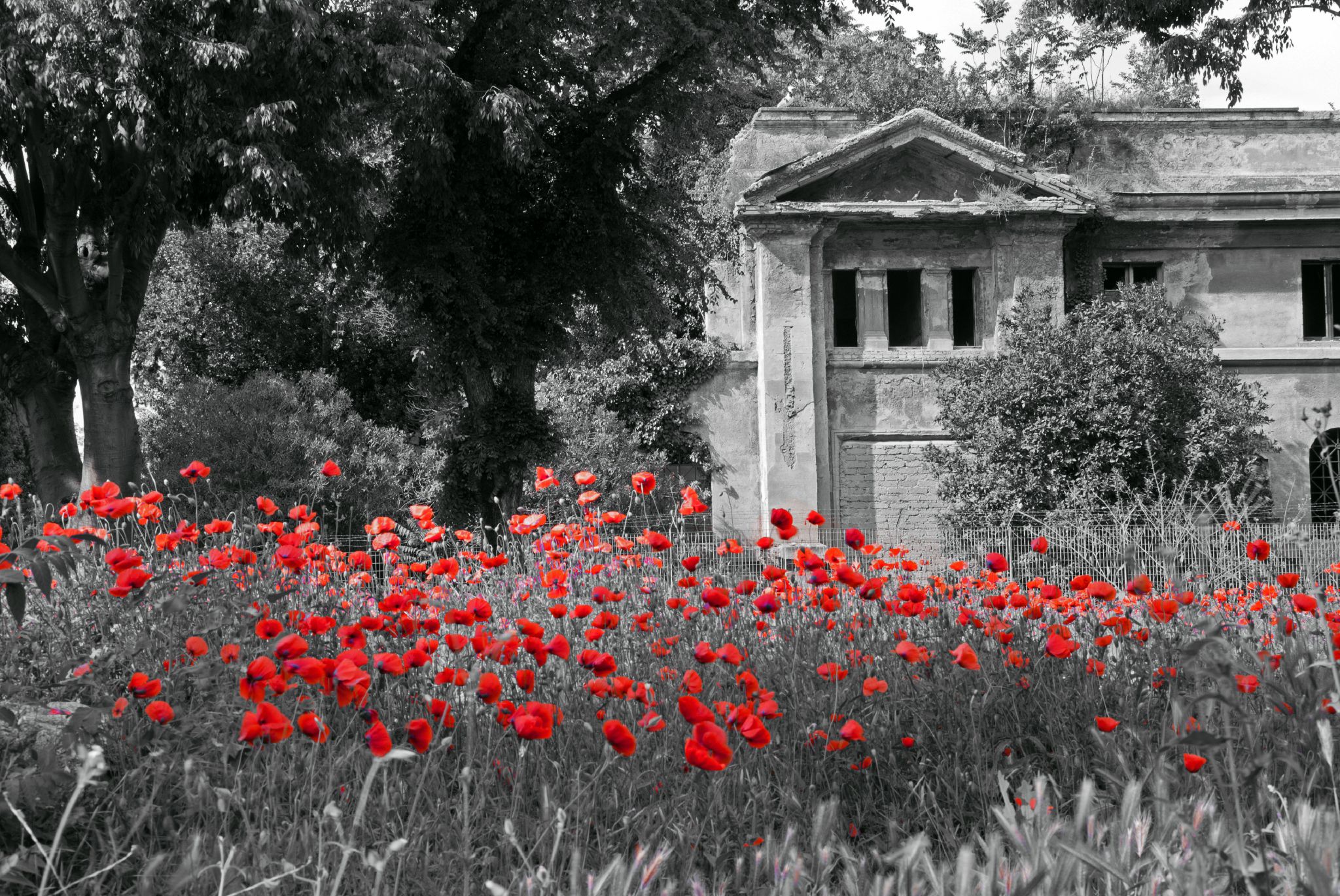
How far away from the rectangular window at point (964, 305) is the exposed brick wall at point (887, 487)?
221cm

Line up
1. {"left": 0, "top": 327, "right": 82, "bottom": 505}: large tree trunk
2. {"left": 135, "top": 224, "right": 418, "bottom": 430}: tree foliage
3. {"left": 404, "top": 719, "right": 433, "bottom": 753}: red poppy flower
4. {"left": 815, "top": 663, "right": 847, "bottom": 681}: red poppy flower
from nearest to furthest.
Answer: {"left": 404, "top": 719, "right": 433, "bottom": 753}: red poppy flower
{"left": 815, "top": 663, "right": 847, "bottom": 681}: red poppy flower
{"left": 0, "top": 327, "right": 82, "bottom": 505}: large tree trunk
{"left": 135, "top": 224, "right": 418, "bottom": 430}: tree foliage

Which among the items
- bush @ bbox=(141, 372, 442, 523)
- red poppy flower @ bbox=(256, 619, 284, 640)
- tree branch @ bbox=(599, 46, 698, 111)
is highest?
tree branch @ bbox=(599, 46, 698, 111)

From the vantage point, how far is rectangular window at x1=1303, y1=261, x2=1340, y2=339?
70.8ft

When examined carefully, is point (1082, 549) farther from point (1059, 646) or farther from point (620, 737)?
point (620, 737)

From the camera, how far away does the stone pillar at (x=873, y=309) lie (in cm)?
2103

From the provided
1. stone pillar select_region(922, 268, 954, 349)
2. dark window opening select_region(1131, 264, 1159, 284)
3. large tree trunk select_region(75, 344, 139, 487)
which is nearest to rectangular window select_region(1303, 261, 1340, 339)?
dark window opening select_region(1131, 264, 1159, 284)

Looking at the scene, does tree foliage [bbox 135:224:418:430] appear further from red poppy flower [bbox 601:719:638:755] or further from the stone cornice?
red poppy flower [bbox 601:719:638:755]

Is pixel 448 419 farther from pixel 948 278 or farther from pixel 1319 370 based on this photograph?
pixel 1319 370

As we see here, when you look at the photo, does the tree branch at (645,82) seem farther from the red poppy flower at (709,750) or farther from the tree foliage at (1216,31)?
the red poppy flower at (709,750)

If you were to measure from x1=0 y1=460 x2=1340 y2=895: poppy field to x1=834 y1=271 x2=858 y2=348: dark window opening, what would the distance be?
1578 cm

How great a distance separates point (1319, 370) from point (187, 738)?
71.8 feet

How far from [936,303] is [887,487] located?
3.33 m

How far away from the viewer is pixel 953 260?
69.7 feet

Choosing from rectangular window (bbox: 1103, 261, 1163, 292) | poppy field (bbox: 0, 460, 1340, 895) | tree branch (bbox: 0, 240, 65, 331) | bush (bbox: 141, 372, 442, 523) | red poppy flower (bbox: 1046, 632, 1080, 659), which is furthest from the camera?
rectangular window (bbox: 1103, 261, 1163, 292)
